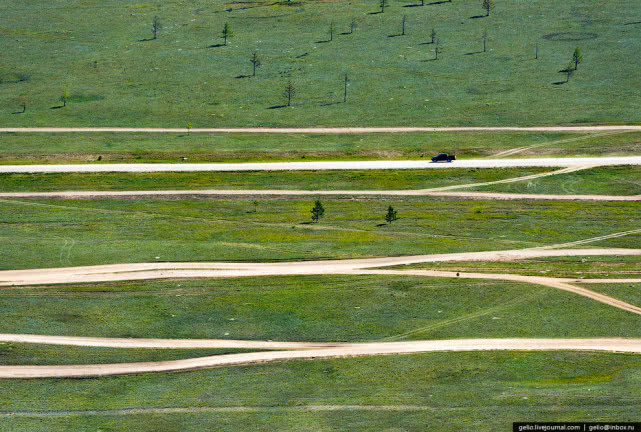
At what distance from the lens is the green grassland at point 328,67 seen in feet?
484

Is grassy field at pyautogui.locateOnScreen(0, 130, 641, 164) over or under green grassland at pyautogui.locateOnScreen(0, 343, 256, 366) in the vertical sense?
over

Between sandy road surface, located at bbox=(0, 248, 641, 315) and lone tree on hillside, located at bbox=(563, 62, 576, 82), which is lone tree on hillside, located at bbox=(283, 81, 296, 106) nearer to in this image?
lone tree on hillside, located at bbox=(563, 62, 576, 82)

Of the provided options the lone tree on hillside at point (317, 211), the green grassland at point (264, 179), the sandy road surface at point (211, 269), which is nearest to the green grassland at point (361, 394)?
the sandy road surface at point (211, 269)

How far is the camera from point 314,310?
72.5m

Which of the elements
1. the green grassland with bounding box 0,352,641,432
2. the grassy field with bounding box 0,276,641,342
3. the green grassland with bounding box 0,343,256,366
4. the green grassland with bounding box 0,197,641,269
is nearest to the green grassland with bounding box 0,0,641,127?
the green grassland with bounding box 0,197,641,269

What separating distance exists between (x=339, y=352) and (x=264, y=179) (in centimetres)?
A: 5029

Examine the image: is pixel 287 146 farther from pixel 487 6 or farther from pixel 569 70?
pixel 487 6

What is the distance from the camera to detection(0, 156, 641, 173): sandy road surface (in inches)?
4589

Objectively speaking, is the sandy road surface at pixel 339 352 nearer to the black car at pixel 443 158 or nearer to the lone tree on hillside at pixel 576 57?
the black car at pixel 443 158

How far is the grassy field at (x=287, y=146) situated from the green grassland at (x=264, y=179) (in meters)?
10.2

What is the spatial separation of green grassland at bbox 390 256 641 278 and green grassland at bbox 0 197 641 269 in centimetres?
433

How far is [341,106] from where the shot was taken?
15050 centimetres

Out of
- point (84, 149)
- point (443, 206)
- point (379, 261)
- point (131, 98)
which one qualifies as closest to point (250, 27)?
point (131, 98)

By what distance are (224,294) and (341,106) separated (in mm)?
79518
